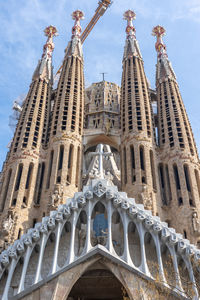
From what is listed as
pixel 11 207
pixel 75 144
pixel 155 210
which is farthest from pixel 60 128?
pixel 155 210

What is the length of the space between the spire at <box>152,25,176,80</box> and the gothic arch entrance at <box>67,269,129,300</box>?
21.2 m

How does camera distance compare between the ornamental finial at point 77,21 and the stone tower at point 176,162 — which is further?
the ornamental finial at point 77,21

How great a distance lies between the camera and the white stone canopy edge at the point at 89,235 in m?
18.5

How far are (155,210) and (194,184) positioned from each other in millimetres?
3440

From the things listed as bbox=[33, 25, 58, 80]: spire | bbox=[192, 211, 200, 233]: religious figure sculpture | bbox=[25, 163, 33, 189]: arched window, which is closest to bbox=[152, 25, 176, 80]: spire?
bbox=[33, 25, 58, 80]: spire

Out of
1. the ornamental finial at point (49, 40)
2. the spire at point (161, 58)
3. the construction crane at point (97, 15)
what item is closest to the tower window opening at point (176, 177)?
the spire at point (161, 58)

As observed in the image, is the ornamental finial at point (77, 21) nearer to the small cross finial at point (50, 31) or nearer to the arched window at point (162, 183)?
the small cross finial at point (50, 31)

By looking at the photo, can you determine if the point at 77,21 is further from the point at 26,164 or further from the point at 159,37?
the point at 26,164

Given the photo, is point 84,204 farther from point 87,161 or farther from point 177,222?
point 87,161

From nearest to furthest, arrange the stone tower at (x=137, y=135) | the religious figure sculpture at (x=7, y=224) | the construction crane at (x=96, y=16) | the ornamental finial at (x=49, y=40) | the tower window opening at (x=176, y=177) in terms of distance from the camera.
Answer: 1. the religious figure sculpture at (x=7, y=224)
2. the stone tower at (x=137, y=135)
3. the tower window opening at (x=176, y=177)
4. the ornamental finial at (x=49, y=40)
5. the construction crane at (x=96, y=16)

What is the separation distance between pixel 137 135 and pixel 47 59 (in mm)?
14736

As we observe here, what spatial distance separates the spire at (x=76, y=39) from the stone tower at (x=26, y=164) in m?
5.03

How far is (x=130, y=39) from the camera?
40.6m

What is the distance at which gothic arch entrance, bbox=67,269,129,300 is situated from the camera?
19984mm
